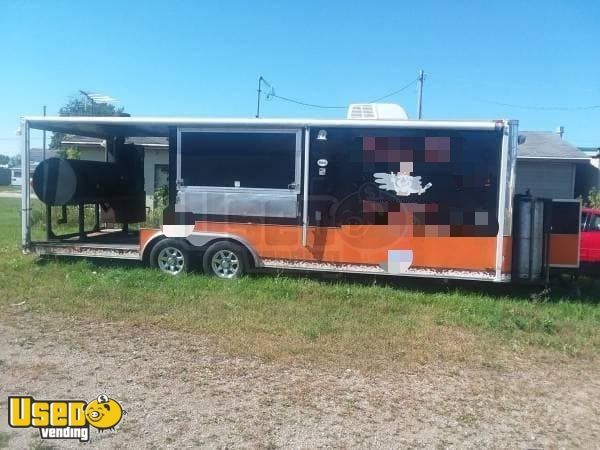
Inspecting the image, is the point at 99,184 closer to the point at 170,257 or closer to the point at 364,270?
the point at 170,257

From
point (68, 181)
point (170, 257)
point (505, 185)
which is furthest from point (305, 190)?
point (68, 181)

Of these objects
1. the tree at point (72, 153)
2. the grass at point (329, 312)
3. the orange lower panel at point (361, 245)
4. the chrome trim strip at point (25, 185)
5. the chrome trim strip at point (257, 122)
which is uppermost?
the tree at point (72, 153)

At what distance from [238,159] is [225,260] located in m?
1.59

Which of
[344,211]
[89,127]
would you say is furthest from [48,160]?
[344,211]

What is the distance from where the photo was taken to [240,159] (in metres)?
8.77

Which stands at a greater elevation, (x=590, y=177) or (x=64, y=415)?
(x=590, y=177)

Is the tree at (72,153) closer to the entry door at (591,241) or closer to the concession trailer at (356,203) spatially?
the concession trailer at (356,203)

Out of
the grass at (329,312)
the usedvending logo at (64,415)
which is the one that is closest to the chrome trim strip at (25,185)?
the grass at (329,312)

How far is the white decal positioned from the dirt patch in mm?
3228

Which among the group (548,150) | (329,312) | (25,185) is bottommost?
(329,312)

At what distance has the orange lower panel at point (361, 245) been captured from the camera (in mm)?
8062

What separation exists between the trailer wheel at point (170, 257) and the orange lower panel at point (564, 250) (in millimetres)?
5523

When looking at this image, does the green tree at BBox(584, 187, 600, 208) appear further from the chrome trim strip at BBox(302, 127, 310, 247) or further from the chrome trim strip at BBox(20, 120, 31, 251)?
the chrome trim strip at BBox(20, 120, 31, 251)

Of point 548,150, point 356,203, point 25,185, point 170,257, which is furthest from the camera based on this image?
point 548,150
